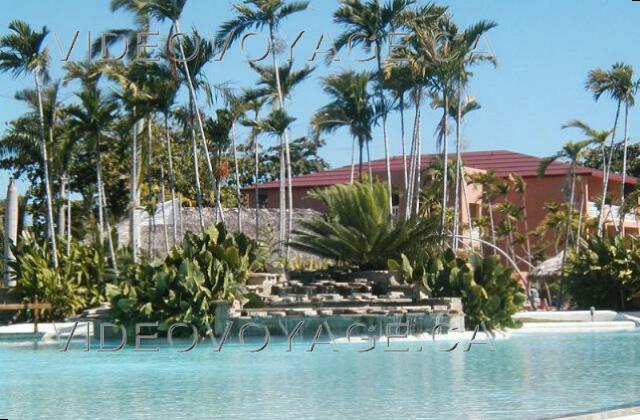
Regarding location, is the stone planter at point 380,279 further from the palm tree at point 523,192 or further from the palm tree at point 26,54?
the palm tree at point 523,192

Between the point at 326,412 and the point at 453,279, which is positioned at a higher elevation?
the point at 453,279

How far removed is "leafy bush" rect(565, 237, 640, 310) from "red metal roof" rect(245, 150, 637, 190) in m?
13.6

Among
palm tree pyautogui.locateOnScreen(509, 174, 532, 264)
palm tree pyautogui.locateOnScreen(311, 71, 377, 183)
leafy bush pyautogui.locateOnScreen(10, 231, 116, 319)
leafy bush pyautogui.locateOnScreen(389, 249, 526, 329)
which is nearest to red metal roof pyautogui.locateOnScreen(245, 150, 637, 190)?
palm tree pyautogui.locateOnScreen(509, 174, 532, 264)

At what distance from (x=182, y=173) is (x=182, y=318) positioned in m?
22.1

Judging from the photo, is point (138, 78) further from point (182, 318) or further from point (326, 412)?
point (326, 412)

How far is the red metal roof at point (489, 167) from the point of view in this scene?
45.7 meters

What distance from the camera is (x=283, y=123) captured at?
30391 millimetres

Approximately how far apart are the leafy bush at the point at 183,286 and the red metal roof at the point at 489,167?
2384cm

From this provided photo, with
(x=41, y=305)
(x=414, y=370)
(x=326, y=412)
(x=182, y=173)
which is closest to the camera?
(x=326, y=412)

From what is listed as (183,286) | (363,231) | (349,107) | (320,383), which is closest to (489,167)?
(349,107)

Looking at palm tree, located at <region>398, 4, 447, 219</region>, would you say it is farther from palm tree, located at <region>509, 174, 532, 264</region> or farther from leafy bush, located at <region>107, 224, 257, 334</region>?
palm tree, located at <region>509, 174, 532, 264</region>

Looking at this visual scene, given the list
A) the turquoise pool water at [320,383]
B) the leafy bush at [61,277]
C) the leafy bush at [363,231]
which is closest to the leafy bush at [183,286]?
the turquoise pool water at [320,383]

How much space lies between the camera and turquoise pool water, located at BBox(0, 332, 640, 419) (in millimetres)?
10734

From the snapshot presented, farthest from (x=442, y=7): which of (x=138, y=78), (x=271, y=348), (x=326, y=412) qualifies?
(x=326, y=412)
